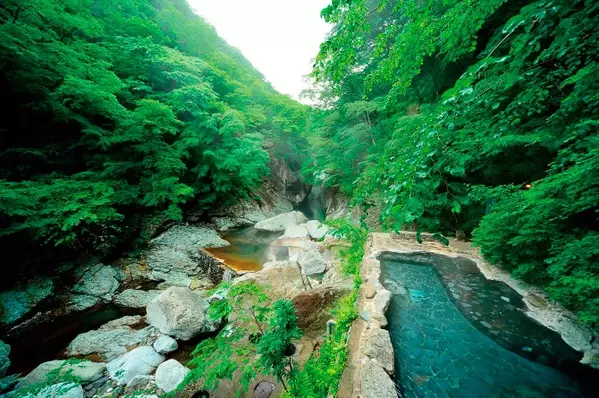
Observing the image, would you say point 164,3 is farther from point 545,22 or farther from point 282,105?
point 545,22

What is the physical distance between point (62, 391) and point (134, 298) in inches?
115

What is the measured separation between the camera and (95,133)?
22.9 feet

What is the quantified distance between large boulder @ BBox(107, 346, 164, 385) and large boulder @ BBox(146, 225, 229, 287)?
271 centimetres

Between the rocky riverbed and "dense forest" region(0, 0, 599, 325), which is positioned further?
the rocky riverbed

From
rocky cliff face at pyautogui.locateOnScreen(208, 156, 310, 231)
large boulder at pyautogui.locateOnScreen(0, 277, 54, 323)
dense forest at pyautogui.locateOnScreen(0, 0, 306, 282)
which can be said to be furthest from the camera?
rocky cliff face at pyautogui.locateOnScreen(208, 156, 310, 231)

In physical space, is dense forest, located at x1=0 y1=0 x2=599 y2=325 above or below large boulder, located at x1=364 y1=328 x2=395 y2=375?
above

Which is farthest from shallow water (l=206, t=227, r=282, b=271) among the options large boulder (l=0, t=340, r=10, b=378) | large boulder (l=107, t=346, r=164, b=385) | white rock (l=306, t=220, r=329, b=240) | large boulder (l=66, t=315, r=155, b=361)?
large boulder (l=0, t=340, r=10, b=378)

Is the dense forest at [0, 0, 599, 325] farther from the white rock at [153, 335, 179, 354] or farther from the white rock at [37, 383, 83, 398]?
the white rock at [153, 335, 179, 354]

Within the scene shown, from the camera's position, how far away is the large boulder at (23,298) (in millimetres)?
4971

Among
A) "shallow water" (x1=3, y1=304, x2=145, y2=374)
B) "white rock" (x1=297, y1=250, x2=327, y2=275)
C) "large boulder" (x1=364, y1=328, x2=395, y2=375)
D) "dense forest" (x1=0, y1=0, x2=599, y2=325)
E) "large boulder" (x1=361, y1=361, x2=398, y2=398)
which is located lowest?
"shallow water" (x1=3, y1=304, x2=145, y2=374)

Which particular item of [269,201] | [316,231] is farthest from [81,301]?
[269,201]

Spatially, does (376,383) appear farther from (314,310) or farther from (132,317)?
(132,317)

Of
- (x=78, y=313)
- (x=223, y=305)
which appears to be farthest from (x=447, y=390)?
(x=78, y=313)

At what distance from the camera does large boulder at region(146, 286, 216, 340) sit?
15.3 ft
